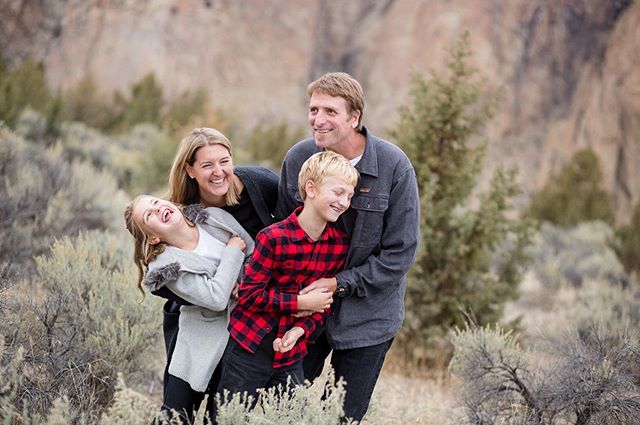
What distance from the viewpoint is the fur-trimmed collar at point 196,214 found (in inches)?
131

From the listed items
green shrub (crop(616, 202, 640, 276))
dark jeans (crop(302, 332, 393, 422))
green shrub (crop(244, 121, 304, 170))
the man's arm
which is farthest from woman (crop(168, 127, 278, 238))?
green shrub (crop(244, 121, 304, 170))

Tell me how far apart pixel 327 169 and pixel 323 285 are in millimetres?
532

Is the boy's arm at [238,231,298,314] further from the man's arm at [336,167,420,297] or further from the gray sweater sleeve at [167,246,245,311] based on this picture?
the man's arm at [336,167,420,297]

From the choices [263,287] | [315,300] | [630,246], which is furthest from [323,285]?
[630,246]

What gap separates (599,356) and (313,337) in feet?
6.14

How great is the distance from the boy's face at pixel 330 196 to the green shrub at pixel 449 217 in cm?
335

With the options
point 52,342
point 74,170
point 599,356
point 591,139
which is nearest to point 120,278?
point 52,342

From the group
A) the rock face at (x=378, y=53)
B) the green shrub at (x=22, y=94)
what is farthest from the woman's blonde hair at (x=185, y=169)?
the rock face at (x=378, y=53)

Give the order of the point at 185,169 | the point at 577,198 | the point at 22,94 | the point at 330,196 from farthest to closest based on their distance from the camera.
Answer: the point at 577,198 → the point at 22,94 → the point at 185,169 → the point at 330,196

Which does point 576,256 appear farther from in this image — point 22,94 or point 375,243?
point 22,94

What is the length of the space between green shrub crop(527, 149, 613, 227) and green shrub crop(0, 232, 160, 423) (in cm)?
1446

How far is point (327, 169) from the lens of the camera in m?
3.10

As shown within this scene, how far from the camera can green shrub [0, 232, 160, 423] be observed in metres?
3.50

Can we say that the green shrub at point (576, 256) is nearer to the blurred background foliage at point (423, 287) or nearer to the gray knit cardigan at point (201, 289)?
the blurred background foliage at point (423, 287)
